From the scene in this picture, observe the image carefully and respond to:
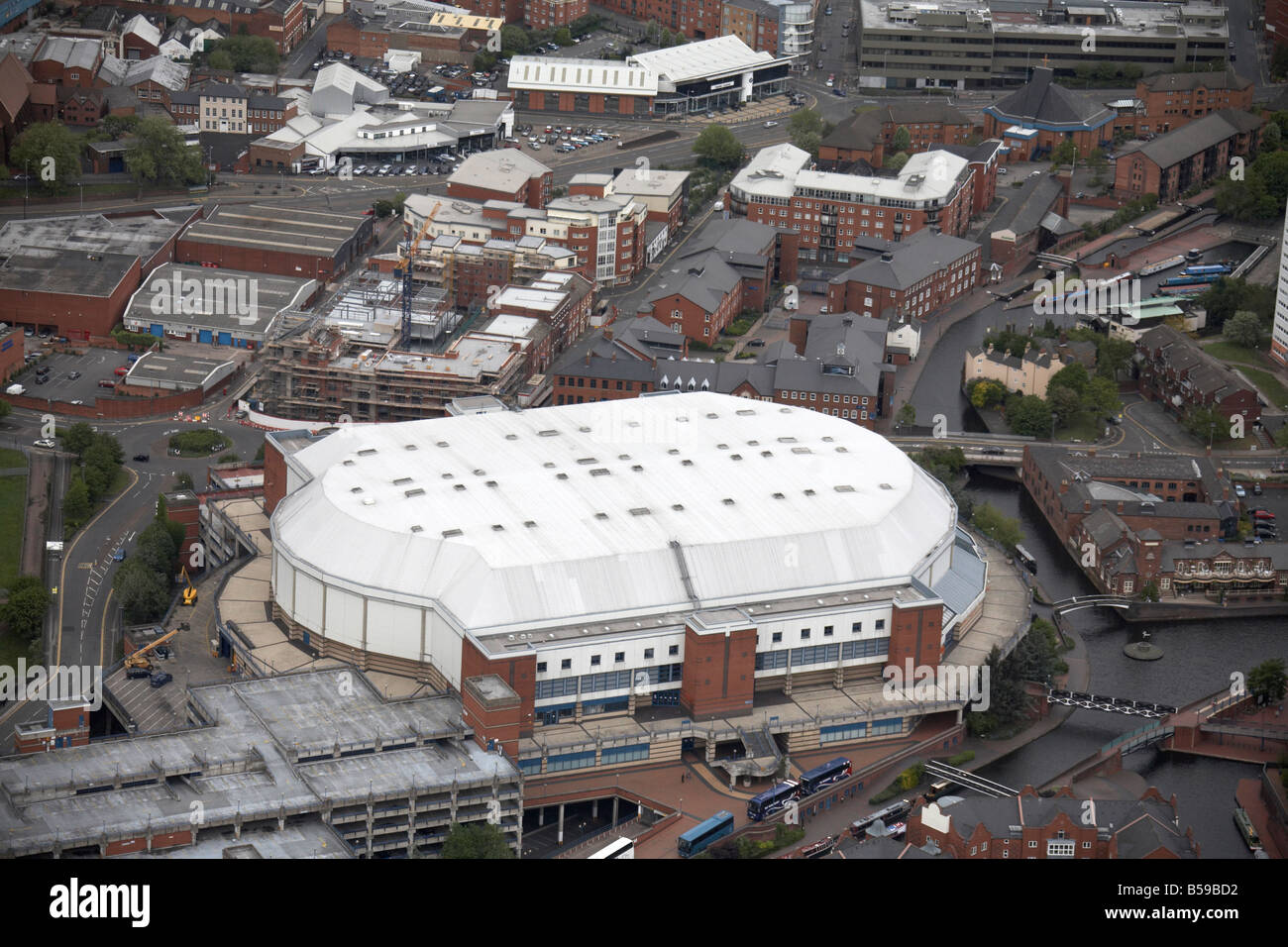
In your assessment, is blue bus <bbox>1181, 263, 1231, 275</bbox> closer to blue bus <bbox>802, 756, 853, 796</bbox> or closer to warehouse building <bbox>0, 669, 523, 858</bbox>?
blue bus <bbox>802, 756, 853, 796</bbox>

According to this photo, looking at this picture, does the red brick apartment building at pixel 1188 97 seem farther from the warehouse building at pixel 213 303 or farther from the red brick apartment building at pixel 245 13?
the warehouse building at pixel 213 303

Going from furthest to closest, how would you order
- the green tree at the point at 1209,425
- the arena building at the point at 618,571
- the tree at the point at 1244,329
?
the tree at the point at 1244,329
the green tree at the point at 1209,425
the arena building at the point at 618,571

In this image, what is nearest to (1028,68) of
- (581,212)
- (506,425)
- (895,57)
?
(895,57)

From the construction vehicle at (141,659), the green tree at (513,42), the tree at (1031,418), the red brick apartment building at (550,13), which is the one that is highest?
the red brick apartment building at (550,13)

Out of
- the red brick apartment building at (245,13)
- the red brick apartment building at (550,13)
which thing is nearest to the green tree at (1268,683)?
the red brick apartment building at (245,13)

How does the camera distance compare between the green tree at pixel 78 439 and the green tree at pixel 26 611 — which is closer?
the green tree at pixel 26 611

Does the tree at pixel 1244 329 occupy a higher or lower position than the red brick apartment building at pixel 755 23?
lower

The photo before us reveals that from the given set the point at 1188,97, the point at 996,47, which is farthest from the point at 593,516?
the point at 996,47

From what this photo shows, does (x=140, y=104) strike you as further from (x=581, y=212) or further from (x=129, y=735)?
(x=129, y=735)

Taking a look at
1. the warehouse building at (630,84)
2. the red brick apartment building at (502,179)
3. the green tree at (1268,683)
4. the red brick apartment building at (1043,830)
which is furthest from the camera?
the warehouse building at (630,84)
